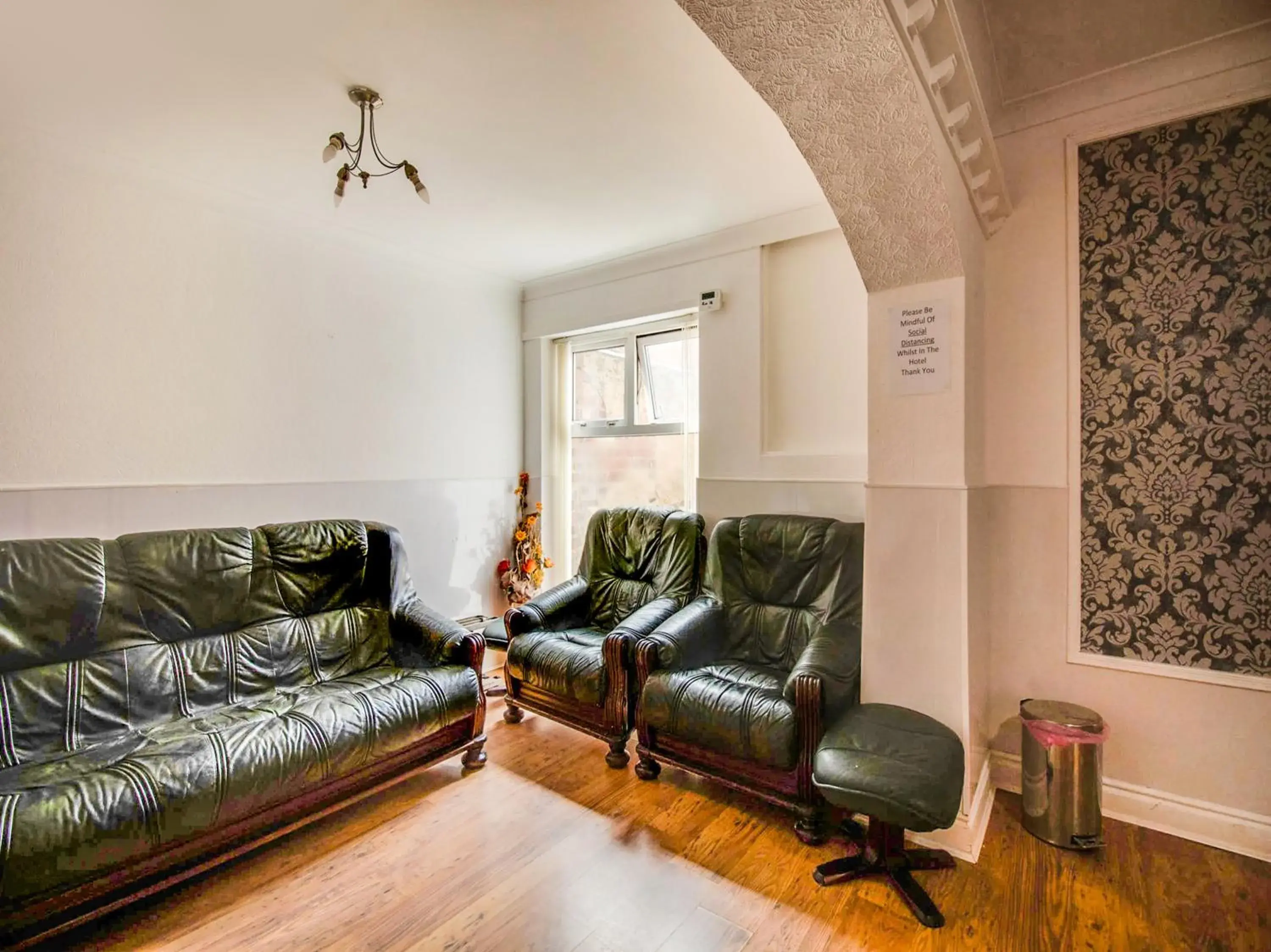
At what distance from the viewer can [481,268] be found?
4.07 meters

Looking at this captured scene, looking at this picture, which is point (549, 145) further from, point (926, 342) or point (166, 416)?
point (166, 416)

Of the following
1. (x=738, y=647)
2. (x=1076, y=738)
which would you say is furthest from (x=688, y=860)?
(x=1076, y=738)

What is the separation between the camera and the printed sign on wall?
1971 mm

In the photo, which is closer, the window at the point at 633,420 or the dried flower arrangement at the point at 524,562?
the window at the point at 633,420

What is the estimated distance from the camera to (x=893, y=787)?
161 cm

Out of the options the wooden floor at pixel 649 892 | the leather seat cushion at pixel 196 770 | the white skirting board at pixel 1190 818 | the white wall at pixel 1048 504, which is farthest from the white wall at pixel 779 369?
the leather seat cushion at pixel 196 770

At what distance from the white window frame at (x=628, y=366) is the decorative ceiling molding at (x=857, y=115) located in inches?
69.9

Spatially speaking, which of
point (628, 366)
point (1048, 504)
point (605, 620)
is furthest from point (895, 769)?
point (628, 366)

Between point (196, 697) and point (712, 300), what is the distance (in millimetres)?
3148

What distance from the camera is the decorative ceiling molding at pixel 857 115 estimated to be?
127 centimetres

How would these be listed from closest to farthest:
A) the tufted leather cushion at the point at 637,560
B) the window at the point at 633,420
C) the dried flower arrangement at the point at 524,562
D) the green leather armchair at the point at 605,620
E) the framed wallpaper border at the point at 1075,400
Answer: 1. the framed wallpaper border at the point at 1075,400
2. the green leather armchair at the point at 605,620
3. the tufted leather cushion at the point at 637,560
4. the window at the point at 633,420
5. the dried flower arrangement at the point at 524,562

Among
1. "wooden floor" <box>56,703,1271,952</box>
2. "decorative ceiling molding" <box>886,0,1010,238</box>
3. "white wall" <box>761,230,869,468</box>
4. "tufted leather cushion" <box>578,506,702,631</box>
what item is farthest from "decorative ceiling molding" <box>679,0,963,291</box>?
"wooden floor" <box>56,703,1271,952</box>

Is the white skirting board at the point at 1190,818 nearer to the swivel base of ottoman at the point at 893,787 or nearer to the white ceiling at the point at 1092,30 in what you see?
the swivel base of ottoman at the point at 893,787

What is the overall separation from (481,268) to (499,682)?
2817 mm
